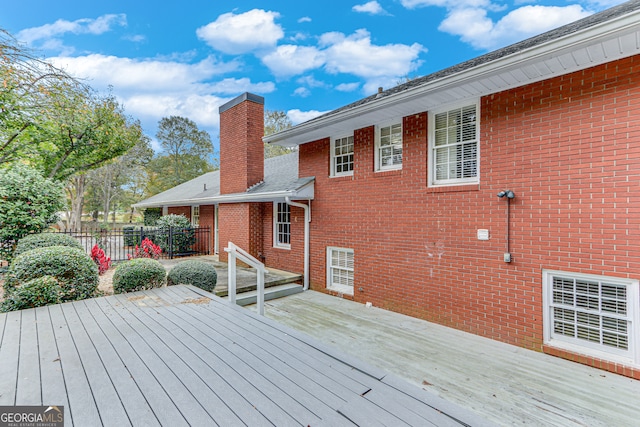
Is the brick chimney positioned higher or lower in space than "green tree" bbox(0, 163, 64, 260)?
higher

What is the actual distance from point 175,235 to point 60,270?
7.45m

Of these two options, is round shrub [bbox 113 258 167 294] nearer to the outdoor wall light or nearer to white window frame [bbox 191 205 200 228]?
the outdoor wall light

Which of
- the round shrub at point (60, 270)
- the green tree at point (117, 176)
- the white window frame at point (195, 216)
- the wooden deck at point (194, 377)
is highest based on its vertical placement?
the green tree at point (117, 176)

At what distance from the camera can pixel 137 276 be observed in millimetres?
5449

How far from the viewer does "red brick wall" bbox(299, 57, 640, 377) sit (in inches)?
148

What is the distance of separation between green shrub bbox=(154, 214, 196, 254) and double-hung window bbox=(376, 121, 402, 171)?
8619mm

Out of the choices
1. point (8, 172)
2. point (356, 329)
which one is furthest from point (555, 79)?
point (8, 172)

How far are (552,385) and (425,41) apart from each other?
15593 millimetres

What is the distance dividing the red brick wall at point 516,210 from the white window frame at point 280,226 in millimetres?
2928

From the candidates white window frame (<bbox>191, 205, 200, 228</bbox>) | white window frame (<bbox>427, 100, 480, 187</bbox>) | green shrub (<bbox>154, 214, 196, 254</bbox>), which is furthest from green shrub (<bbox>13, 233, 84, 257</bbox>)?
white window frame (<bbox>427, 100, 480, 187</bbox>)

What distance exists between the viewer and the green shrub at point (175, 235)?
11.5 m

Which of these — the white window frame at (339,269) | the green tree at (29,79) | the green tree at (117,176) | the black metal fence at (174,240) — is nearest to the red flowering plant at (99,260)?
the black metal fence at (174,240)

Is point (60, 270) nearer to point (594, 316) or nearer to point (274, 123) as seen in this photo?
point (594, 316)

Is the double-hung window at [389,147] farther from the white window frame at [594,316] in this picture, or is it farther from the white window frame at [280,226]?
the white window frame at [280,226]
